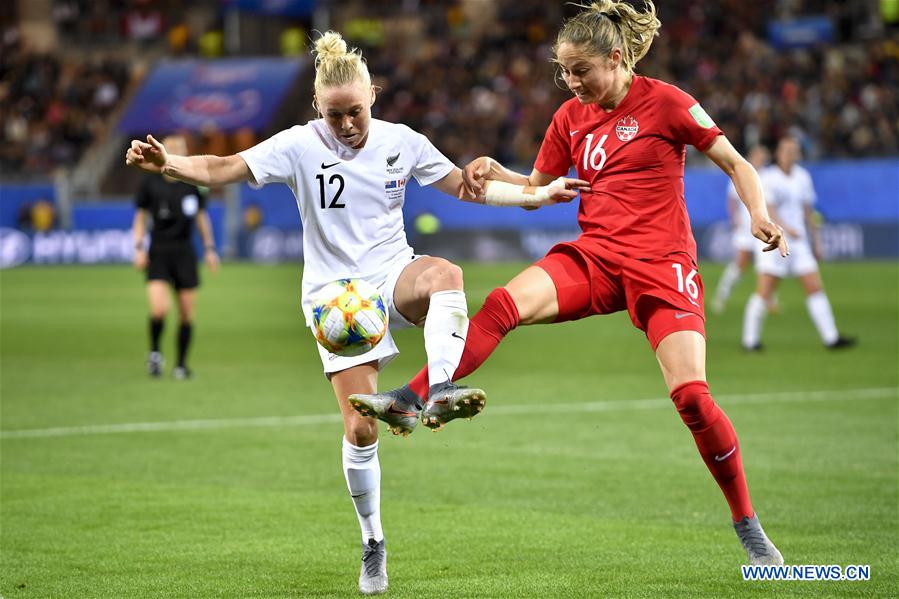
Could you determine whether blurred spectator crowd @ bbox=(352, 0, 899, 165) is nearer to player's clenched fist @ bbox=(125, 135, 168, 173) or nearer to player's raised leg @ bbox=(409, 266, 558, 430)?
player's raised leg @ bbox=(409, 266, 558, 430)

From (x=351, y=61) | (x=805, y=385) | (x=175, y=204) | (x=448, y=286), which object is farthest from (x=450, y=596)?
(x=175, y=204)

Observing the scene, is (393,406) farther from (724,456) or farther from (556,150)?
(556,150)

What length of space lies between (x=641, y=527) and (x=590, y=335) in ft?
39.3

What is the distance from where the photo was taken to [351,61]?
6117 millimetres

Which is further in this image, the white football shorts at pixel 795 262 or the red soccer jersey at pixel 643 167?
the white football shorts at pixel 795 262

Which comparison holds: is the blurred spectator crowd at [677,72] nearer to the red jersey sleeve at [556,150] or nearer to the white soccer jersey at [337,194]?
the red jersey sleeve at [556,150]

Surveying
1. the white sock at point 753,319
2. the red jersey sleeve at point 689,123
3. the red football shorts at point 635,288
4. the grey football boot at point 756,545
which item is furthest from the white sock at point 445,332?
the white sock at point 753,319

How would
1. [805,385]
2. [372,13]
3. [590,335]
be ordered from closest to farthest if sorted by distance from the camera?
[805,385]
[590,335]
[372,13]

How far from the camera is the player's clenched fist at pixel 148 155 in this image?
596cm

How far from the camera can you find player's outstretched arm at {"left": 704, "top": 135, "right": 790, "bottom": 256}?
6.11 metres

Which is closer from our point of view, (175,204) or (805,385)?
(805,385)

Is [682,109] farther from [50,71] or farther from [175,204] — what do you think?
[50,71]

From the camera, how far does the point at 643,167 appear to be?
657 cm

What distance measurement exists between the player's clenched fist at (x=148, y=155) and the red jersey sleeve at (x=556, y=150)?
6.47 ft
